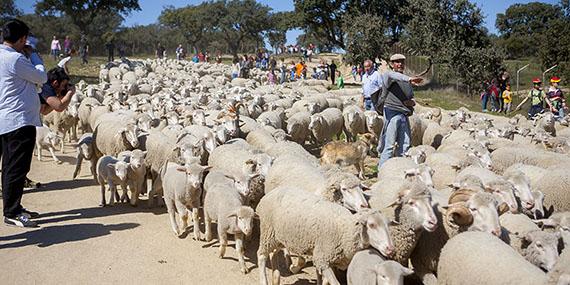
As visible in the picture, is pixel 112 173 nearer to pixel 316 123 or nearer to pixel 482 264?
pixel 482 264

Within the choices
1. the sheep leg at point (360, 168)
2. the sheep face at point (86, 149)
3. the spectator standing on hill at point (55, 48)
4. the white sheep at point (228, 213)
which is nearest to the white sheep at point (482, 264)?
the white sheep at point (228, 213)

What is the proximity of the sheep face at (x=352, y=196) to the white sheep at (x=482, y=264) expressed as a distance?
1.11 metres

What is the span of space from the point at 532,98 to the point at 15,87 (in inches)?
597

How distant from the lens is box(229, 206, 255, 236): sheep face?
19.2ft

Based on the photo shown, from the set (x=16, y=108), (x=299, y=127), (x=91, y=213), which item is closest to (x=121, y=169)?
(x=91, y=213)

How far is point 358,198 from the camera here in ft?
18.2

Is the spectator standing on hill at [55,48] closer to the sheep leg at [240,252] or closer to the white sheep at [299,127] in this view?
the white sheep at [299,127]

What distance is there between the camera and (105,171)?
8.20 m

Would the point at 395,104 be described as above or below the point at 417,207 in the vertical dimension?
above

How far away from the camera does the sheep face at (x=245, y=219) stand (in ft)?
19.2

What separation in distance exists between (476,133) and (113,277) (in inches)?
354

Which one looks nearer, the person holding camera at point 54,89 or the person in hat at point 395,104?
the person holding camera at point 54,89

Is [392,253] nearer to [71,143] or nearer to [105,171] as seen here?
[105,171]

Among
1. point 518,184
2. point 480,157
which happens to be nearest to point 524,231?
point 518,184
